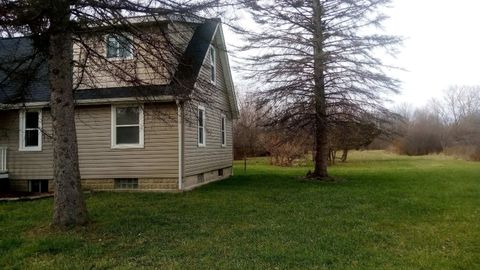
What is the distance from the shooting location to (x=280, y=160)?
28.4 metres

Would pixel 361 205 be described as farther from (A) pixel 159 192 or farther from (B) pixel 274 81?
(B) pixel 274 81

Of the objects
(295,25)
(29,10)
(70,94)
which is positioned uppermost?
(295,25)

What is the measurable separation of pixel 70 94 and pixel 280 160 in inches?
865

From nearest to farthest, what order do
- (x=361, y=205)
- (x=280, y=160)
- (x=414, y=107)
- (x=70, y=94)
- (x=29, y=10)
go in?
1. (x=29, y=10)
2. (x=70, y=94)
3. (x=361, y=205)
4. (x=280, y=160)
5. (x=414, y=107)

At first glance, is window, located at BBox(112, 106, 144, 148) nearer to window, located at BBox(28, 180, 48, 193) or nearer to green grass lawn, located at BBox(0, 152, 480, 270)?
green grass lawn, located at BBox(0, 152, 480, 270)

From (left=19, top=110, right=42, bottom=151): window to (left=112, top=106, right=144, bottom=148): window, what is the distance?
2710mm

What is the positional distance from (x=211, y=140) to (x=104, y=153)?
419 cm

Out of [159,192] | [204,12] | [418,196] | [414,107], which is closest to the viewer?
[204,12]

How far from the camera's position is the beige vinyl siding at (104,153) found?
488 inches

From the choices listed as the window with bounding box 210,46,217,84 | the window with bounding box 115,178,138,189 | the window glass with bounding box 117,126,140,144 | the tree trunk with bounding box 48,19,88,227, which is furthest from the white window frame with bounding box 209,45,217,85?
the tree trunk with bounding box 48,19,88,227

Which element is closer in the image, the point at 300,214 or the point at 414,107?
the point at 300,214

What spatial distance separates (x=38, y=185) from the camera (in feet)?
44.7

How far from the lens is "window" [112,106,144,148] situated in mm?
12727

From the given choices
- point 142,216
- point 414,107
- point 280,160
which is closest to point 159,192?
point 142,216
